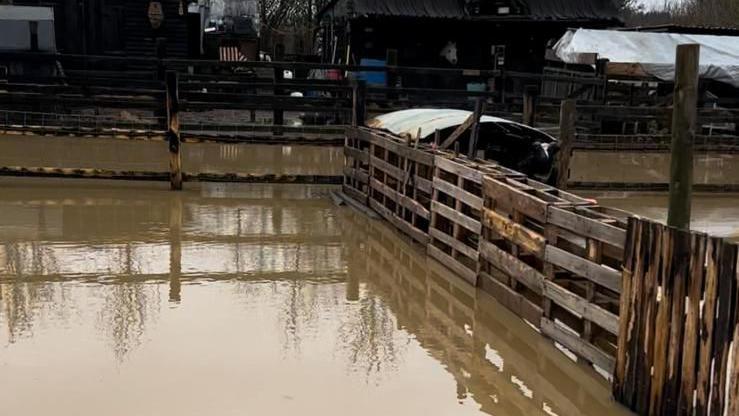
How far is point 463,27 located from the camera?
26672 mm

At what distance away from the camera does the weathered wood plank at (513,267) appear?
6277 mm

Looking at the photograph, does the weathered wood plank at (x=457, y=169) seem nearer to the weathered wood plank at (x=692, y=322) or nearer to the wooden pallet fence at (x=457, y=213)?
the wooden pallet fence at (x=457, y=213)

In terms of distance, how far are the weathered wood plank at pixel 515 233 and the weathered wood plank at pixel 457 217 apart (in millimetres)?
241

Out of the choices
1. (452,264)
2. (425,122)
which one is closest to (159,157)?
(425,122)

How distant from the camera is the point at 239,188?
13.0 meters

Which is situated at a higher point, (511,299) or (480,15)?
(480,15)

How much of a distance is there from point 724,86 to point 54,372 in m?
21.2

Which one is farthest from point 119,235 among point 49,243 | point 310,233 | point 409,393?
point 409,393

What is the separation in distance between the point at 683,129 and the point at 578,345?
1.90m

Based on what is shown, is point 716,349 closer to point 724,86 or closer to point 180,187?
point 180,187

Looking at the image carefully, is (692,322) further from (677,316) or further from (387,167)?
(387,167)

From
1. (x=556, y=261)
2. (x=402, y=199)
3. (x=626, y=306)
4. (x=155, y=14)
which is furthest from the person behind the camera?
(x=155, y=14)

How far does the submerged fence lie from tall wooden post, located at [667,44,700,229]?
0.66 m

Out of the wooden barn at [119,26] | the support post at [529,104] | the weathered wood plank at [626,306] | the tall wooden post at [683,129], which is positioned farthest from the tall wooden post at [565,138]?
the wooden barn at [119,26]
